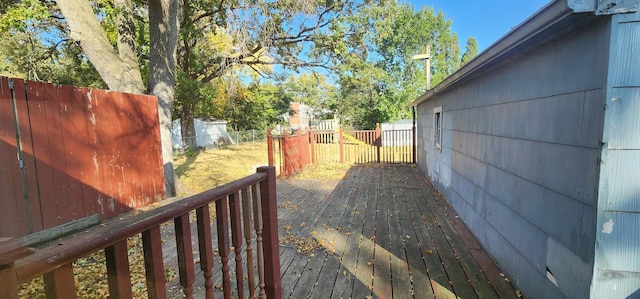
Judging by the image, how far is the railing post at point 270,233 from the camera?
1885mm

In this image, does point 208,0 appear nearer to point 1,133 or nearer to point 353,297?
point 1,133

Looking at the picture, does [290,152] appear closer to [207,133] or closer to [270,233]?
[270,233]

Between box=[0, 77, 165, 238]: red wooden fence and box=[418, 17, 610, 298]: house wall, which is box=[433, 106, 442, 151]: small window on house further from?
box=[0, 77, 165, 238]: red wooden fence

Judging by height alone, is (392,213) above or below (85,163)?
below

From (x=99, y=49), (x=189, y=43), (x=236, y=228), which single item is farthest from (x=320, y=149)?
(x=236, y=228)

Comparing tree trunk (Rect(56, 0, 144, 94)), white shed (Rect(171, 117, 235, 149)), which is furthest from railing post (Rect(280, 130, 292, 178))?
white shed (Rect(171, 117, 235, 149))

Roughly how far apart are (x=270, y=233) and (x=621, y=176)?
1.94 metres

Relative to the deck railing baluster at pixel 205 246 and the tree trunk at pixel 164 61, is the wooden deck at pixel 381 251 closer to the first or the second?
the deck railing baluster at pixel 205 246

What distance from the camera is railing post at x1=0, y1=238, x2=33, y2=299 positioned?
1.91 feet

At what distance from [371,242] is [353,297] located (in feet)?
3.91

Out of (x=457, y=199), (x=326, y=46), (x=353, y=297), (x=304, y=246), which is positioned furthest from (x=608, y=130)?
(x=326, y=46)

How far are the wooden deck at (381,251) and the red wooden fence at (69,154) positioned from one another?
2575 millimetres

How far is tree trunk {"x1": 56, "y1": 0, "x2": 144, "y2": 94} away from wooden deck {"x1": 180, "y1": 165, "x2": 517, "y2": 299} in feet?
12.2

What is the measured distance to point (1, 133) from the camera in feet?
10.7
